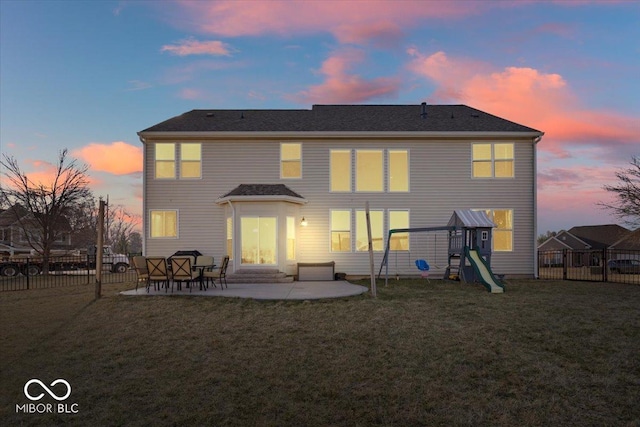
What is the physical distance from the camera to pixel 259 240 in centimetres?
1714

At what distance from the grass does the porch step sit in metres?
4.41

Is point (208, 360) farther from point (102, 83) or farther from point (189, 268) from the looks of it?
point (102, 83)

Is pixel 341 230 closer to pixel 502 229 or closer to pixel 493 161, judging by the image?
pixel 502 229

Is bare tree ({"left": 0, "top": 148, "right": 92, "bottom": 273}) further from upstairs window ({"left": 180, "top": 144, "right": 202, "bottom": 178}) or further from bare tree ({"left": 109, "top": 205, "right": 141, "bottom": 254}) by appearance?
bare tree ({"left": 109, "top": 205, "right": 141, "bottom": 254})

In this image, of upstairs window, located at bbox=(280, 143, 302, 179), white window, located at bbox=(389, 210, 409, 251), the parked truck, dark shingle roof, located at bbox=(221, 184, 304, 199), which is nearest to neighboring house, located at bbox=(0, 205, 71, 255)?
the parked truck

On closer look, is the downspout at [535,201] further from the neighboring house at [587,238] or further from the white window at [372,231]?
the neighboring house at [587,238]

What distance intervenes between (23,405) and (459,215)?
13995mm

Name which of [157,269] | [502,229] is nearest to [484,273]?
[502,229]

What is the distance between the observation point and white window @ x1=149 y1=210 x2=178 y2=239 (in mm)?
18375

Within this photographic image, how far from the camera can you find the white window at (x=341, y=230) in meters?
18.5

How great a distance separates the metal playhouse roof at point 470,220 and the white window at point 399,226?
220cm

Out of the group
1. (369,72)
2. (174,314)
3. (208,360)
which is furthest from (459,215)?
(208,360)

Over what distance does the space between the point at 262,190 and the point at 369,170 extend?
4.54 metres

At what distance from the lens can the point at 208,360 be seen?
24.2 feet
